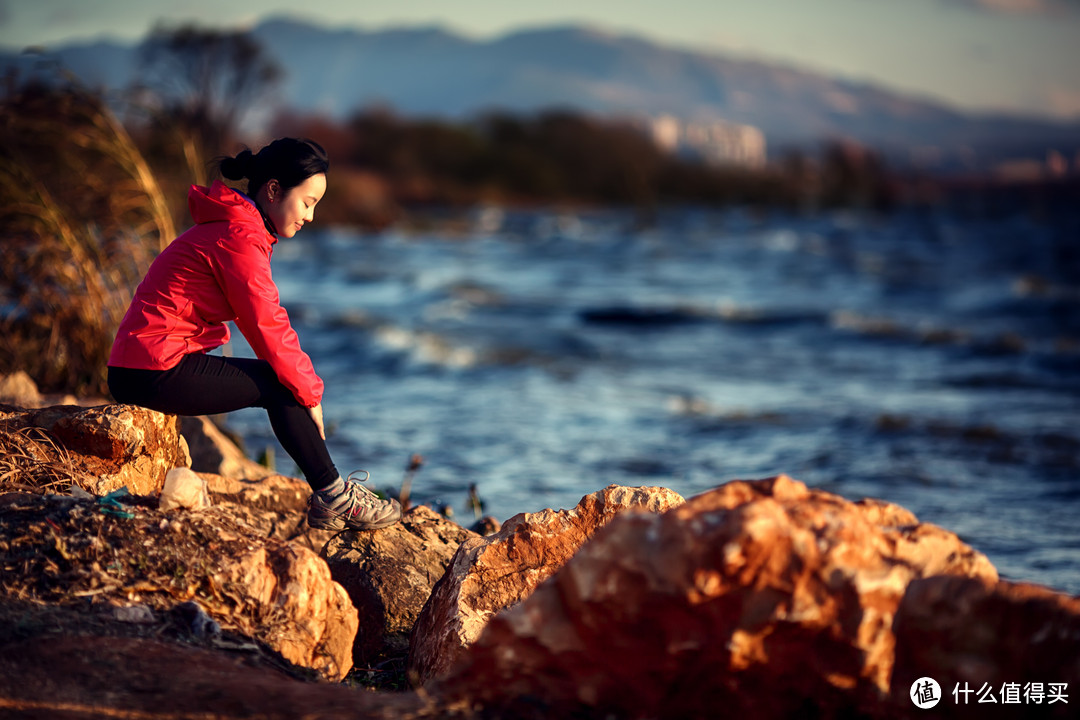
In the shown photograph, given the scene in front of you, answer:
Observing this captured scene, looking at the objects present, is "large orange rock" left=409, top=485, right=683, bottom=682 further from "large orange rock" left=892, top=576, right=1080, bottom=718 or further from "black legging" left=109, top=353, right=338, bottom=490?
"large orange rock" left=892, top=576, right=1080, bottom=718

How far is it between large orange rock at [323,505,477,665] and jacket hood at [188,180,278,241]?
4.14 feet

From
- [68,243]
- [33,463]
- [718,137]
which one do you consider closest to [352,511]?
[33,463]

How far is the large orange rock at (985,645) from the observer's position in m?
2.02

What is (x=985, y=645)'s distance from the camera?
208 centimetres

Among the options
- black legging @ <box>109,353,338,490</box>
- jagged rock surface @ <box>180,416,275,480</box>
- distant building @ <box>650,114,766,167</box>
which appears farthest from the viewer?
distant building @ <box>650,114,766,167</box>

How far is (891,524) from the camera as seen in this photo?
2342 mm

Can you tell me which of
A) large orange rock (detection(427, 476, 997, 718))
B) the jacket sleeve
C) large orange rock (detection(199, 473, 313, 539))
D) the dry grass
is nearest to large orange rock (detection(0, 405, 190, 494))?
the dry grass

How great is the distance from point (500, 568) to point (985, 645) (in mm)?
1537

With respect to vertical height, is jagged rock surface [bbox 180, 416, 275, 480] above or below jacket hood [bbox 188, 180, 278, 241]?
below

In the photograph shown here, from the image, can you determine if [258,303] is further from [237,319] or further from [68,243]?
[68,243]

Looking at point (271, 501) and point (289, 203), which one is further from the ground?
point (289, 203)

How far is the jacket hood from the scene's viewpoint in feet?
10.3

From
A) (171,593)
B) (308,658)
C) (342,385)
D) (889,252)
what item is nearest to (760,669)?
(308,658)

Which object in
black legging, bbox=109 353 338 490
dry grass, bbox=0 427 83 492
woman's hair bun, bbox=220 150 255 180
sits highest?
woman's hair bun, bbox=220 150 255 180
